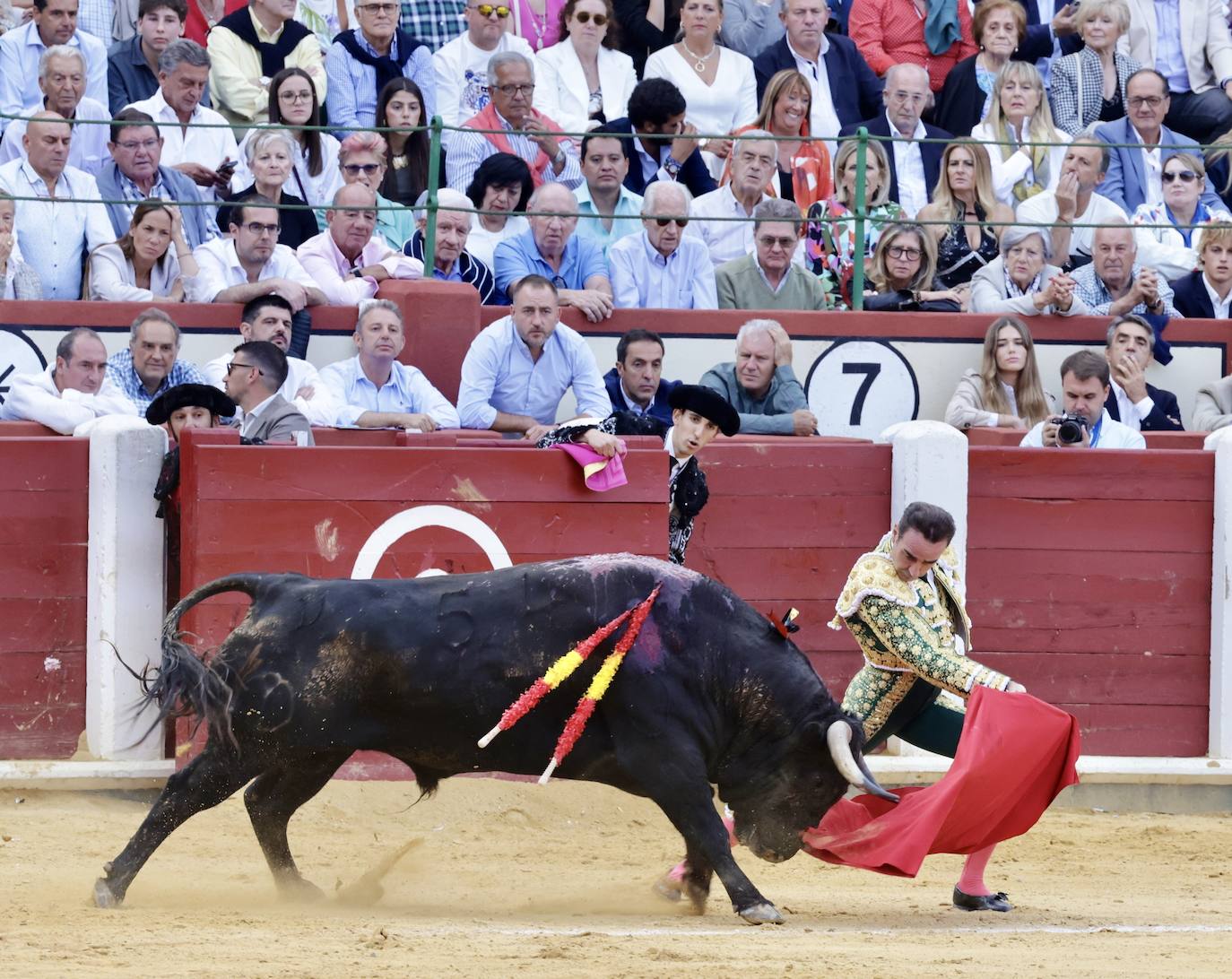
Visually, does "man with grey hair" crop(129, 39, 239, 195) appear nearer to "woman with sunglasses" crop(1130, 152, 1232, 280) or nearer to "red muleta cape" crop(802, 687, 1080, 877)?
"woman with sunglasses" crop(1130, 152, 1232, 280)

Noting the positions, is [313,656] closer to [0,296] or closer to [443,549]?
[443,549]

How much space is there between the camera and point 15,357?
805cm

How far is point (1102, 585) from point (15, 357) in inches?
172

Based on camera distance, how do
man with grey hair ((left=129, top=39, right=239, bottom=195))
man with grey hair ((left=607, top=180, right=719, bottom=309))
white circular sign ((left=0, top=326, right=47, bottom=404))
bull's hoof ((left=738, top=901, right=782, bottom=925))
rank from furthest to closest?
1. man with grey hair ((left=607, top=180, right=719, bottom=309))
2. man with grey hair ((left=129, top=39, right=239, bottom=195))
3. white circular sign ((left=0, top=326, right=47, bottom=404))
4. bull's hoof ((left=738, top=901, right=782, bottom=925))

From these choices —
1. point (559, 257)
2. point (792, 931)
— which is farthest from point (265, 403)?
point (792, 931)

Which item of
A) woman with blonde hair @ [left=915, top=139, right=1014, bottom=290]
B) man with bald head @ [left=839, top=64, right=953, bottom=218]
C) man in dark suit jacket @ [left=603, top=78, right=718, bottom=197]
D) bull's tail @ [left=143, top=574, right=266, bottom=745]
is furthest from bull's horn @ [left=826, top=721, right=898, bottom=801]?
man with bald head @ [left=839, top=64, right=953, bottom=218]

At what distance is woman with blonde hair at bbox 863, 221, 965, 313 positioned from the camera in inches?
352

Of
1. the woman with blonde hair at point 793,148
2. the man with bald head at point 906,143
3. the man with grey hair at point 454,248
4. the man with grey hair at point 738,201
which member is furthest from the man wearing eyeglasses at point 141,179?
the man with bald head at point 906,143

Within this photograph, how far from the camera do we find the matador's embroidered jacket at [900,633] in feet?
18.7

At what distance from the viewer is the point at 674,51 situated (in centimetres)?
992

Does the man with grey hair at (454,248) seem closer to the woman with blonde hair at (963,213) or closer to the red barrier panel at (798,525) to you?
the red barrier panel at (798,525)

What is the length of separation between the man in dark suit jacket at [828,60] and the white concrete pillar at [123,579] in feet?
13.6

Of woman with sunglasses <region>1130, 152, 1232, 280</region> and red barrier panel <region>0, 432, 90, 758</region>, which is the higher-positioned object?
woman with sunglasses <region>1130, 152, 1232, 280</region>

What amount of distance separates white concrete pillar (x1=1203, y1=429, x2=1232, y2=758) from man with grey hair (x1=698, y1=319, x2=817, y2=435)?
1.60 m
